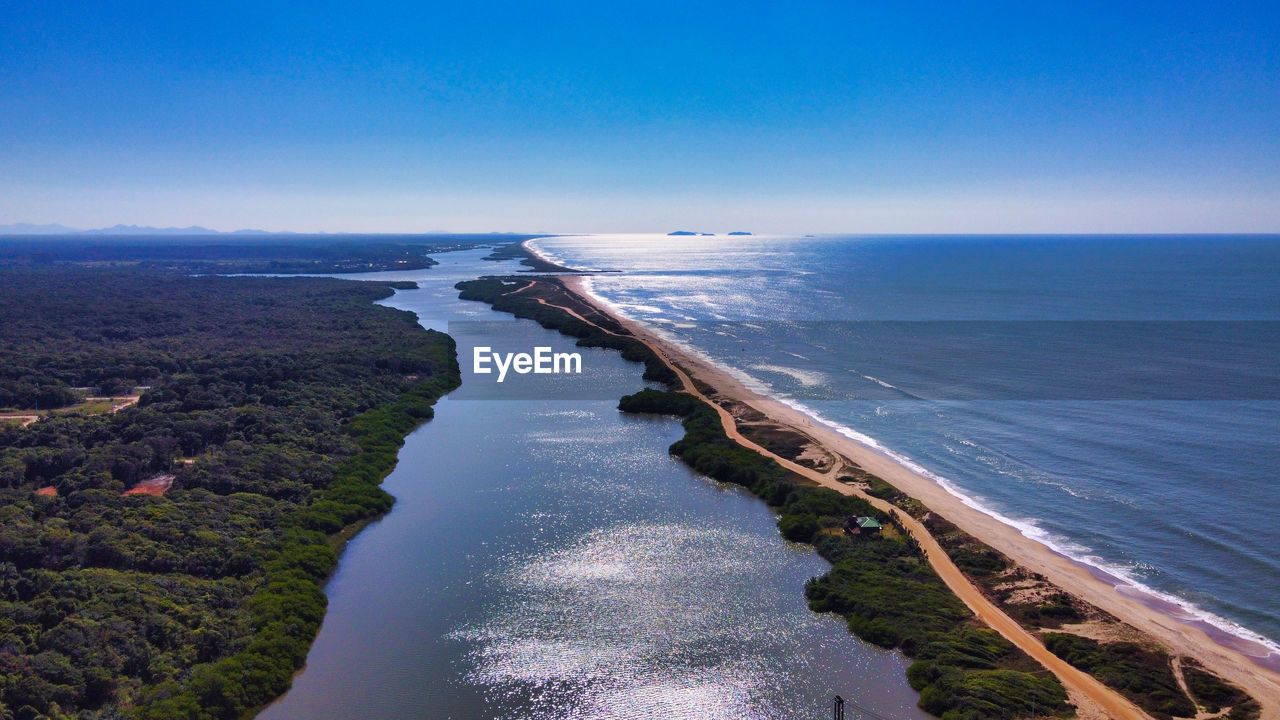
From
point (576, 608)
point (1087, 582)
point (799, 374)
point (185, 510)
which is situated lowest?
point (576, 608)

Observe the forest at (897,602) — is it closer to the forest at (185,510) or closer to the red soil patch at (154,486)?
the forest at (185,510)

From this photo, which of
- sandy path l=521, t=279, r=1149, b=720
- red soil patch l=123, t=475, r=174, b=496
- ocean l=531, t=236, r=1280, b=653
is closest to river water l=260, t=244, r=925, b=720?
sandy path l=521, t=279, r=1149, b=720

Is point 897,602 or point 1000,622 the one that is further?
point 897,602

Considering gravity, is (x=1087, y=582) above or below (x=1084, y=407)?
below

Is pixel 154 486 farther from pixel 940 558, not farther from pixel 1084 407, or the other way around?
pixel 1084 407

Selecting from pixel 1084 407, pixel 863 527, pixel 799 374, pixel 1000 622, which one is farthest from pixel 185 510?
pixel 1084 407

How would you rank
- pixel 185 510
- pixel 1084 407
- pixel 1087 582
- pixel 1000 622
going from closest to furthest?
pixel 1000 622 < pixel 1087 582 < pixel 185 510 < pixel 1084 407
